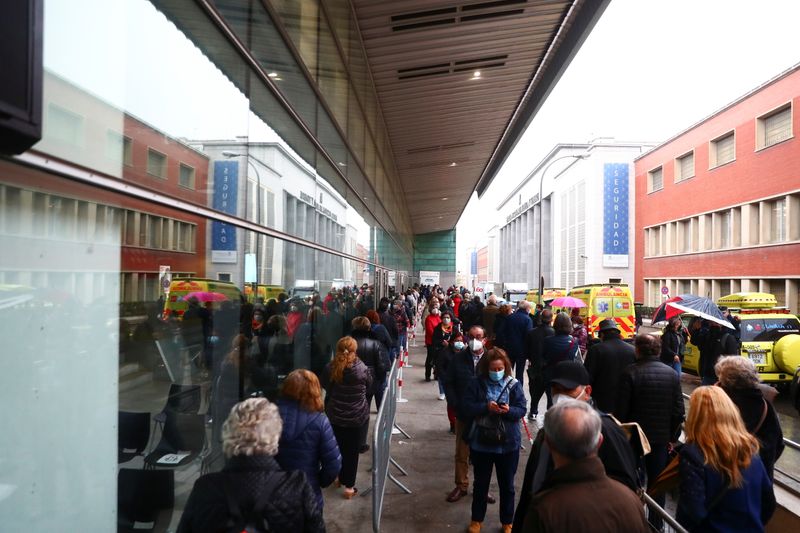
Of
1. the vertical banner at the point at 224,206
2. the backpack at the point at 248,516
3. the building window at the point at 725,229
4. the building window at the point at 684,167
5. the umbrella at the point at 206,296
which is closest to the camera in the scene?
the backpack at the point at 248,516

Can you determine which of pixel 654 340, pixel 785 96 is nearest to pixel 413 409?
pixel 654 340

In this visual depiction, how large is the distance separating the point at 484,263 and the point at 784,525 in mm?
156821

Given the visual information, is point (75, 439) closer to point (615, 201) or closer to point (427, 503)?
point (427, 503)

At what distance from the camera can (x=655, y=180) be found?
46500 mm

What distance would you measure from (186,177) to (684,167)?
4539cm

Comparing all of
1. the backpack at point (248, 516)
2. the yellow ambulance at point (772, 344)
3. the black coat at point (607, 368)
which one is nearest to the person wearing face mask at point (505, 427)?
the black coat at point (607, 368)

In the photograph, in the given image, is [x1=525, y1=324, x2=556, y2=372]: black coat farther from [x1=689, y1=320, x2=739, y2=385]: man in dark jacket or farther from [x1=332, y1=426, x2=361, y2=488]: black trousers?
[x1=332, y1=426, x2=361, y2=488]: black trousers

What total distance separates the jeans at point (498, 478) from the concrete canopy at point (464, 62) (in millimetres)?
7234

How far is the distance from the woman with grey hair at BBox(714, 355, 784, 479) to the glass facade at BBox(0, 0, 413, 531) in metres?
3.79

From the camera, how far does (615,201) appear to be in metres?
51.2

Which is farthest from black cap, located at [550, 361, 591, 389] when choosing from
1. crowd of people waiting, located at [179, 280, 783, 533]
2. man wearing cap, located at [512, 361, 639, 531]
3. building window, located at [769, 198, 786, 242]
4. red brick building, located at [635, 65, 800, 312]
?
building window, located at [769, 198, 786, 242]

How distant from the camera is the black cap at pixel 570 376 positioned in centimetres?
367

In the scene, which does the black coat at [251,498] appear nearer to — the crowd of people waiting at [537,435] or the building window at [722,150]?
the crowd of people waiting at [537,435]

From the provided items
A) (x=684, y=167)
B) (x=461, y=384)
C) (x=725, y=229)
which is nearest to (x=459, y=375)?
(x=461, y=384)
